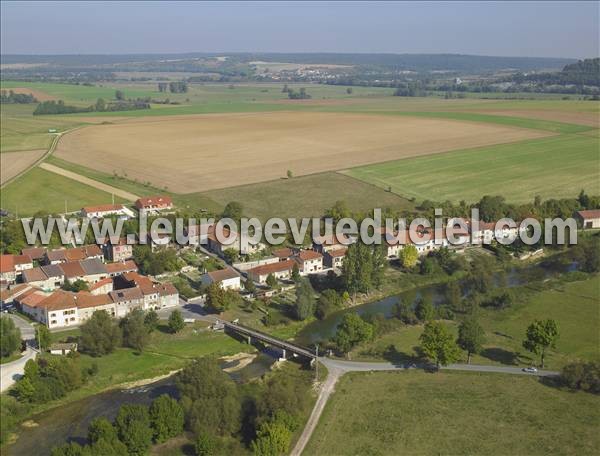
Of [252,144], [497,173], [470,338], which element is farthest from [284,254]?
[252,144]

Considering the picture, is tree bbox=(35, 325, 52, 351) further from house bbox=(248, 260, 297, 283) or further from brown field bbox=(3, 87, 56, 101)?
brown field bbox=(3, 87, 56, 101)

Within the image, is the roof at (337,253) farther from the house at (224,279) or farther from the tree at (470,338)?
the tree at (470,338)

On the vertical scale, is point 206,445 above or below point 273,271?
below

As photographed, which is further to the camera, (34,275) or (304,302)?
(34,275)

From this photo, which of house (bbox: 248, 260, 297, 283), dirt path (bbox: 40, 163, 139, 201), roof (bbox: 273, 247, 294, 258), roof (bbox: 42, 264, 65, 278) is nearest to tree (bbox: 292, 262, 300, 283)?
house (bbox: 248, 260, 297, 283)

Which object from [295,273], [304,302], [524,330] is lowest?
[524,330]

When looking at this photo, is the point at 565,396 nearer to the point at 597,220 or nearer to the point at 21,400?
the point at 21,400

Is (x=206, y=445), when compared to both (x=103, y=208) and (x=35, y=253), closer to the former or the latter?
(x=35, y=253)
